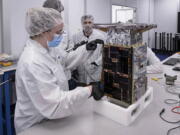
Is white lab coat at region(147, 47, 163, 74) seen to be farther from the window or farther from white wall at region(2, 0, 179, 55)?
the window

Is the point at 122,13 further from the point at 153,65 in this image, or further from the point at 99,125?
the point at 99,125

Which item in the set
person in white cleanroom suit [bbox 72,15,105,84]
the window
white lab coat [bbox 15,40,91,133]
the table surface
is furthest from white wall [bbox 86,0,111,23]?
the table surface

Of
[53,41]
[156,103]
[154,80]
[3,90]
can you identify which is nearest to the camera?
[53,41]

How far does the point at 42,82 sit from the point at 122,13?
5022 mm

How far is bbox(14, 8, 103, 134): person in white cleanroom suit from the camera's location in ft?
3.59

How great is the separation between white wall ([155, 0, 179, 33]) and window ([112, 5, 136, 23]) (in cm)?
193

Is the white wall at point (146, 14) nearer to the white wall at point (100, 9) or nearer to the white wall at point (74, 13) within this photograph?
the white wall at point (100, 9)

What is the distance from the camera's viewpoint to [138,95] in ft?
3.94

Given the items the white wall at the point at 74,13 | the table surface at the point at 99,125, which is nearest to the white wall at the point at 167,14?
the white wall at the point at 74,13

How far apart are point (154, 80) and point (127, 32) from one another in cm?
109

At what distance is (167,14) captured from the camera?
294 inches

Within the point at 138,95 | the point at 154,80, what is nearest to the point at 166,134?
the point at 138,95

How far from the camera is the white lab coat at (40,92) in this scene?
1087 mm

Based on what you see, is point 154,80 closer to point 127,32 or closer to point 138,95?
point 138,95
